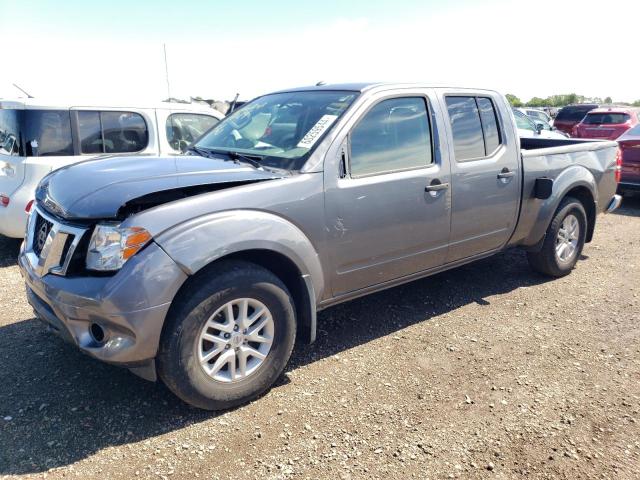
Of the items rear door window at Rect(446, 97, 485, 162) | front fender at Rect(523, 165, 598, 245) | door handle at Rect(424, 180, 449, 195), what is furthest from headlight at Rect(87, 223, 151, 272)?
front fender at Rect(523, 165, 598, 245)

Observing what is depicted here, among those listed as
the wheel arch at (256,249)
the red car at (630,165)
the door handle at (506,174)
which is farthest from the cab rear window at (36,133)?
the red car at (630,165)

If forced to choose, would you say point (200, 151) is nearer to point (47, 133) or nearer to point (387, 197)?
point (387, 197)

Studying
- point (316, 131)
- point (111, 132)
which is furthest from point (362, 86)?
point (111, 132)

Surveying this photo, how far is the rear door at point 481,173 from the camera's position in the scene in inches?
158

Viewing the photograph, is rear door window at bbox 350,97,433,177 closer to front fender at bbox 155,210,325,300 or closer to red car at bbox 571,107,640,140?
front fender at bbox 155,210,325,300

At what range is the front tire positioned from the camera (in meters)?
2.72

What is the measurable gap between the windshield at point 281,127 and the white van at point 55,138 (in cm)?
127

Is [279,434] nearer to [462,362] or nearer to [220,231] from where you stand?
[220,231]

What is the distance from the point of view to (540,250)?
5035 millimetres

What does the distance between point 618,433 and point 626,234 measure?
5.22 meters

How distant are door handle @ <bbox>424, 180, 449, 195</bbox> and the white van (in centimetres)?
265

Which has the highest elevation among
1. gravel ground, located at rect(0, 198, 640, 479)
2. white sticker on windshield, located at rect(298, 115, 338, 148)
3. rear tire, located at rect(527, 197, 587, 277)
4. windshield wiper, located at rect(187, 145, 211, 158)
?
white sticker on windshield, located at rect(298, 115, 338, 148)

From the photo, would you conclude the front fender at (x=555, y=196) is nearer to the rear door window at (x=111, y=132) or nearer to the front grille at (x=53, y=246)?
the front grille at (x=53, y=246)

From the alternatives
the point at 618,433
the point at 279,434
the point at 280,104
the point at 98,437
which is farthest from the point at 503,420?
the point at 280,104
